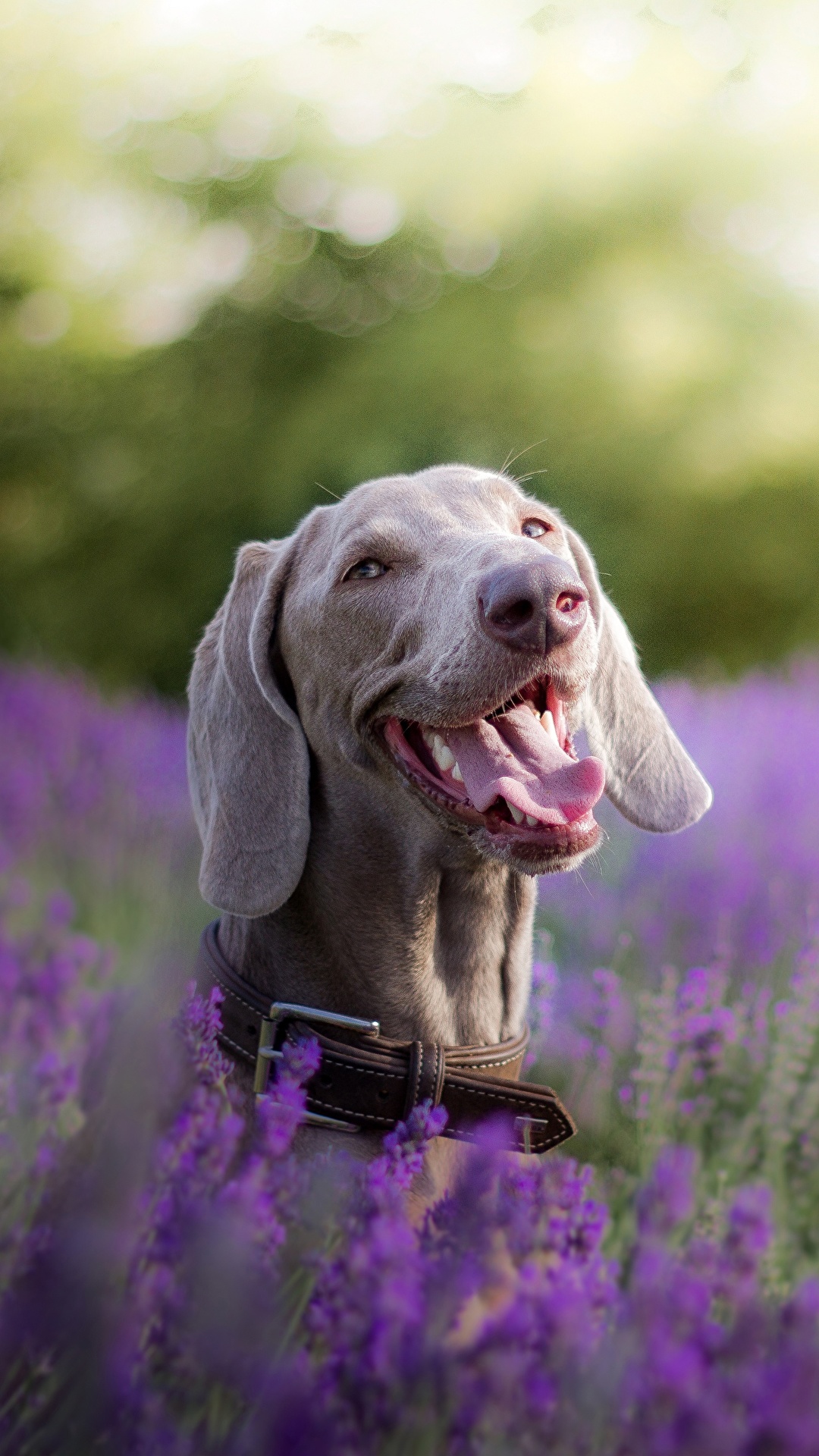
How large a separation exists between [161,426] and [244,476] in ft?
0.88

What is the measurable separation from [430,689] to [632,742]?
0.57m

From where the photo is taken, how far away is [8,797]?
82.5 inches

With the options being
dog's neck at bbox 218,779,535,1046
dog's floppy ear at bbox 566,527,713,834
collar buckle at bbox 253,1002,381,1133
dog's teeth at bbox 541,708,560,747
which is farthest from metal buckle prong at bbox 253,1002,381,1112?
dog's floppy ear at bbox 566,527,713,834

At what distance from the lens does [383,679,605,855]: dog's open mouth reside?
1.57 m

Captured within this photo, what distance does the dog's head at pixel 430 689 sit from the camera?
159 centimetres

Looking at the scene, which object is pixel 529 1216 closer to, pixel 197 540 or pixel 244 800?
pixel 244 800

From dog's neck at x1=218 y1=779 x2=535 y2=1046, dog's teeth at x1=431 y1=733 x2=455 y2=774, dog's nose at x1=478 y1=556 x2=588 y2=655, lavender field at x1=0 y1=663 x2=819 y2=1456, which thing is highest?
dog's nose at x1=478 y1=556 x2=588 y2=655

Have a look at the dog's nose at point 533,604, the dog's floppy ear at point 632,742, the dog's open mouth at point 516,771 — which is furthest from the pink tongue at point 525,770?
the dog's floppy ear at point 632,742

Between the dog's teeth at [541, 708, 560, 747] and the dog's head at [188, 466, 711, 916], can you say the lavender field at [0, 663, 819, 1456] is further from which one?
the dog's teeth at [541, 708, 560, 747]

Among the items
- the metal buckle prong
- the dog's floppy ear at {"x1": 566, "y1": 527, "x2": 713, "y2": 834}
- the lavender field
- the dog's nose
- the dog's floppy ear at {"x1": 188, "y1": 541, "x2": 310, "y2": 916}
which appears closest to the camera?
the lavender field

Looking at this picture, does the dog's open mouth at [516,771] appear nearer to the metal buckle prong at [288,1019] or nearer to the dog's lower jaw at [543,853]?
the dog's lower jaw at [543,853]

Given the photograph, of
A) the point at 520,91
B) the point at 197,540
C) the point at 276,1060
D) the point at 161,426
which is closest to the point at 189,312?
the point at 161,426

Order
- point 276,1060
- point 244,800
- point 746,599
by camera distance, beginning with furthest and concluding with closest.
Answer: point 746,599 → point 244,800 → point 276,1060

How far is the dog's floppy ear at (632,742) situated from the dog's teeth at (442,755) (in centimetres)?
36
